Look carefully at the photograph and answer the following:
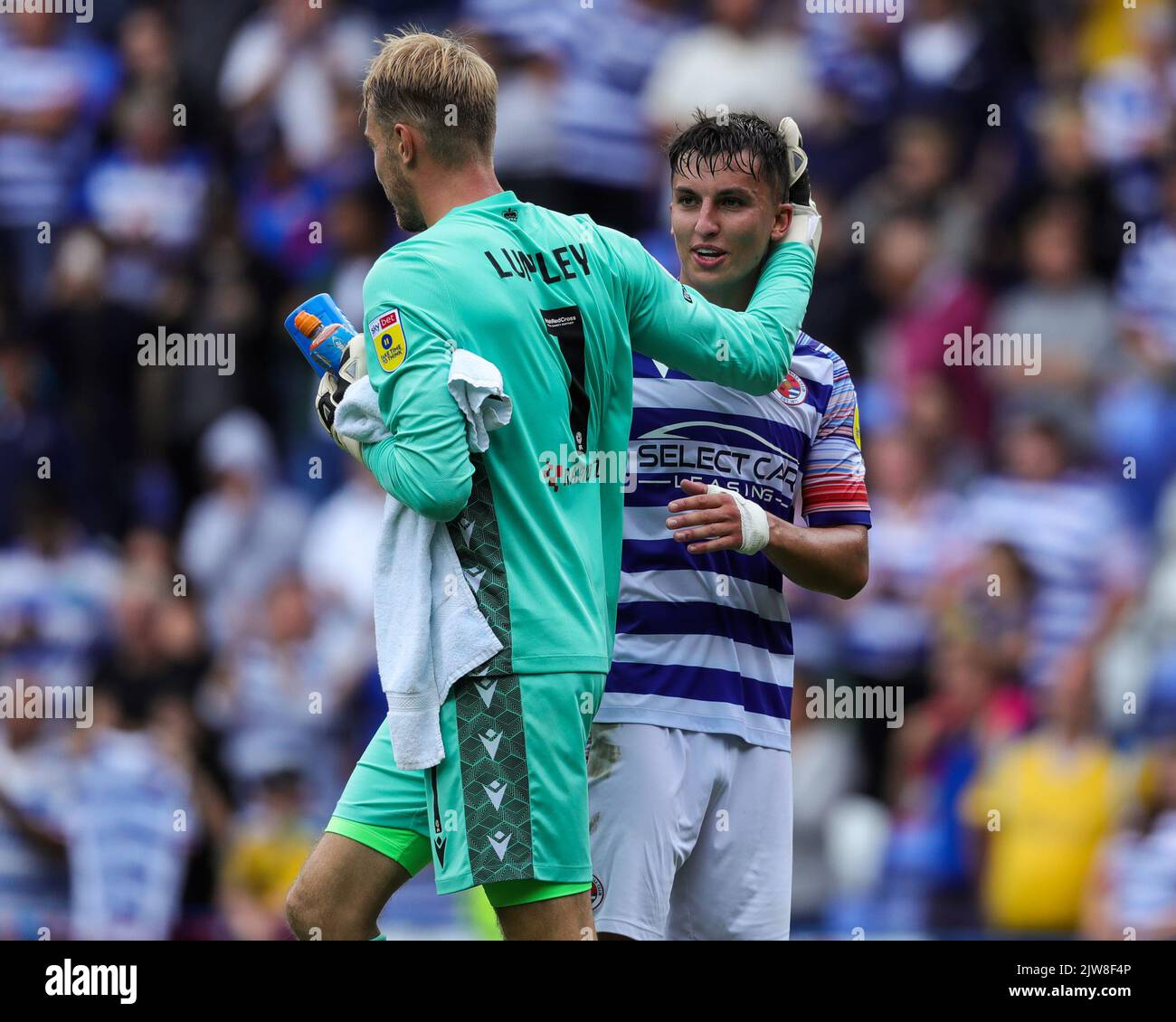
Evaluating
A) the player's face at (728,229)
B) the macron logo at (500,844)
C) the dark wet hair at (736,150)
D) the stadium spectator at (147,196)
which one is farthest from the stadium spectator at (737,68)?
the macron logo at (500,844)

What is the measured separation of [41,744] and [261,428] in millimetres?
1823

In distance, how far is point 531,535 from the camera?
3559 mm

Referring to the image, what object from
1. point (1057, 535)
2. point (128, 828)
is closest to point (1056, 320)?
point (1057, 535)

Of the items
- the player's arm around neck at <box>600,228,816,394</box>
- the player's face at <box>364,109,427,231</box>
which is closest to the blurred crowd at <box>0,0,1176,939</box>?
the player's arm around neck at <box>600,228,816,394</box>

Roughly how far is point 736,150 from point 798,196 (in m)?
0.19

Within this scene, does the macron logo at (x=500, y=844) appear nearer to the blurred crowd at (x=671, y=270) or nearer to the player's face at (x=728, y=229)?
the player's face at (x=728, y=229)

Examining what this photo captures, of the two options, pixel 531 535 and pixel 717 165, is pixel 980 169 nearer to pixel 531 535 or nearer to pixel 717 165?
pixel 717 165

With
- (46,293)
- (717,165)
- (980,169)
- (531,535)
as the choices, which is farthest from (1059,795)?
(46,293)

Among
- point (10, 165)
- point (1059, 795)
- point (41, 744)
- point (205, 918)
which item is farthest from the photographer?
point (10, 165)

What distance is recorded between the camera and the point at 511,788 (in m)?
3.49

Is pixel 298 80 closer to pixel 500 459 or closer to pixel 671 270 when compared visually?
pixel 671 270

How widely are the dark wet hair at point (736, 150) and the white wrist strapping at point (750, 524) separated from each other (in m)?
0.80

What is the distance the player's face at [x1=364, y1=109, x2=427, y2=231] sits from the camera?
3684mm
